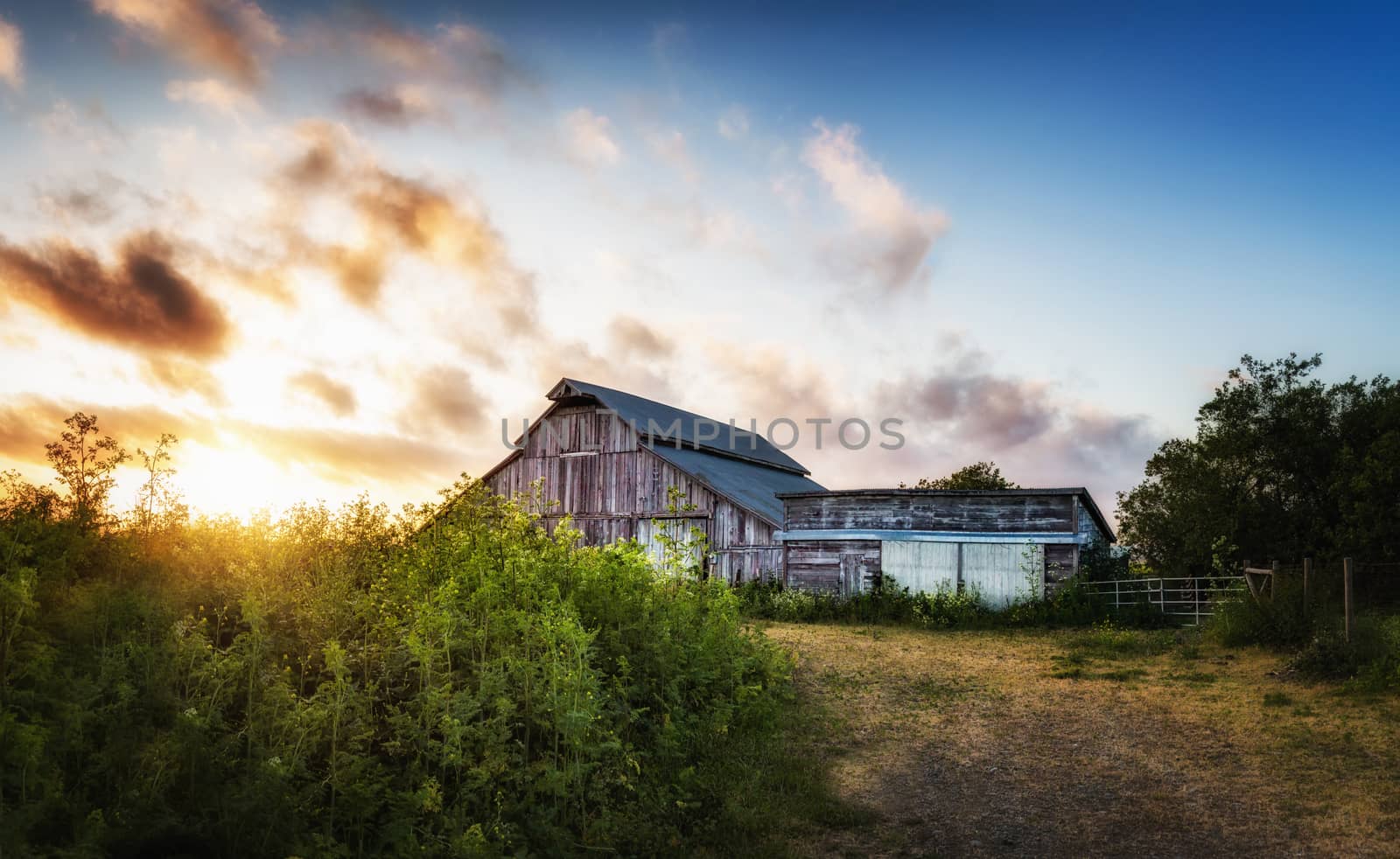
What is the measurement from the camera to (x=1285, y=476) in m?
32.4

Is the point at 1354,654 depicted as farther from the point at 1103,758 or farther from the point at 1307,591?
the point at 1103,758

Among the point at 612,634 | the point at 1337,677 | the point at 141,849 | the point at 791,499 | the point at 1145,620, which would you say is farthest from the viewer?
the point at 791,499

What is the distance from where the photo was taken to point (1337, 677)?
45.6 ft

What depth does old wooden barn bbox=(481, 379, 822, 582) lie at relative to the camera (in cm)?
2927

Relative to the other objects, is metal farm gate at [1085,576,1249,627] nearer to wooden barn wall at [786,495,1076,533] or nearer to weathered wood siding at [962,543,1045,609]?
weathered wood siding at [962,543,1045,609]

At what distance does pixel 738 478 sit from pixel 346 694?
1156 inches

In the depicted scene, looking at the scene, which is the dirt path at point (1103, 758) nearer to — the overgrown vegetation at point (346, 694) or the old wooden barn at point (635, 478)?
the overgrown vegetation at point (346, 694)

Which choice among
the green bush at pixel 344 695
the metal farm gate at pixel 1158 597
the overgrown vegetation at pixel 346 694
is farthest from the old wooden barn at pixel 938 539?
the green bush at pixel 344 695

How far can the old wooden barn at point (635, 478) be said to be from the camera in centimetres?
2927

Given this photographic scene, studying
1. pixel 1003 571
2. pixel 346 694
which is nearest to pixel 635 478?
pixel 1003 571

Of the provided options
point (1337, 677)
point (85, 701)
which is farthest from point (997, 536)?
point (85, 701)

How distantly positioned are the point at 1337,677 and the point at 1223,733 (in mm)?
4627

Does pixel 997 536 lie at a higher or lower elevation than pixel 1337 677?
higher

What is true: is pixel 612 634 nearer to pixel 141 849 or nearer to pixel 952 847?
pixel 952 847
